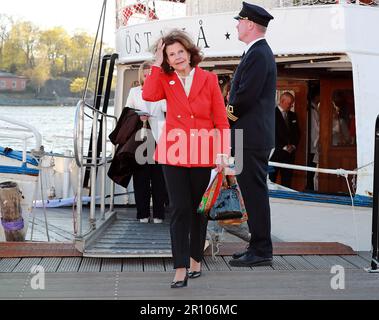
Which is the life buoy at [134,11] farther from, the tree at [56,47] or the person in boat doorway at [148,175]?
the tree at [56,47]

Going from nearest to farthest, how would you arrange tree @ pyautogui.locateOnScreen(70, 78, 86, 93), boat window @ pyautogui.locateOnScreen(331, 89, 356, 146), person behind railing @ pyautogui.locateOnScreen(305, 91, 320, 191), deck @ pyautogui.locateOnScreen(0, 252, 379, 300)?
deck @ pyautogui.locateOnScreen(0, 252, 379, 300) < boat window @ pyautogui.locateOnScreen(331, 89, 356, 146) < person behind railing @ pyautogui.locateOnScreen(305, 91, 320, 191) < tree @ pyautogui.locateOnScreen(70, 78, 86, 93)

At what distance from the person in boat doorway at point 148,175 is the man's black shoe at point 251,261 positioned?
206 cm

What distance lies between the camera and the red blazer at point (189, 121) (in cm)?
464

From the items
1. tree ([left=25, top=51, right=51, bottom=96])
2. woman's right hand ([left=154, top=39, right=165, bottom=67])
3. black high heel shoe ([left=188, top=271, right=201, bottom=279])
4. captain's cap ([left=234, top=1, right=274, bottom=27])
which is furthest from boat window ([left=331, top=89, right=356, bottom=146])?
tree ([left=25, top=51, right=51, bottom=96])

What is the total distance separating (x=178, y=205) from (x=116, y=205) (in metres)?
5.10

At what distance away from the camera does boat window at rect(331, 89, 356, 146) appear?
32.3ft

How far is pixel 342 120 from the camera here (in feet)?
32.3

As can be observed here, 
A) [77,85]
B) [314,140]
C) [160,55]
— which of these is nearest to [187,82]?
[160,55]

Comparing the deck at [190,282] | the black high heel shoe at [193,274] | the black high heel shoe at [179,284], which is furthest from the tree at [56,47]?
the black high heel shoe at [179,284]

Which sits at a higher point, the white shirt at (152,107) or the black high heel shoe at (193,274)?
the white shirt at (152,107)

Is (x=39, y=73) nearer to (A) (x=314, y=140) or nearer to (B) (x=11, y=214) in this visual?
(A) (x=314, y=140)

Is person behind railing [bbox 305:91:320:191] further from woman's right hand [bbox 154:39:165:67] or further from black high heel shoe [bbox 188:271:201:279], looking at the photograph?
woman's right hand [bbox 154:39:165:67]

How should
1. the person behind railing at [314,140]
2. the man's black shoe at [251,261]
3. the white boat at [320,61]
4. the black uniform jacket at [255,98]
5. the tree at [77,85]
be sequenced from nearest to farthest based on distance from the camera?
the black uniform jacket at [255,98] → the man's black shoe at [251,261] → the white boat at [320,61] → the person behind railing at [314,140] → the tree at [77,85]

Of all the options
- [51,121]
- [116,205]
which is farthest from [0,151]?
[51,121]
